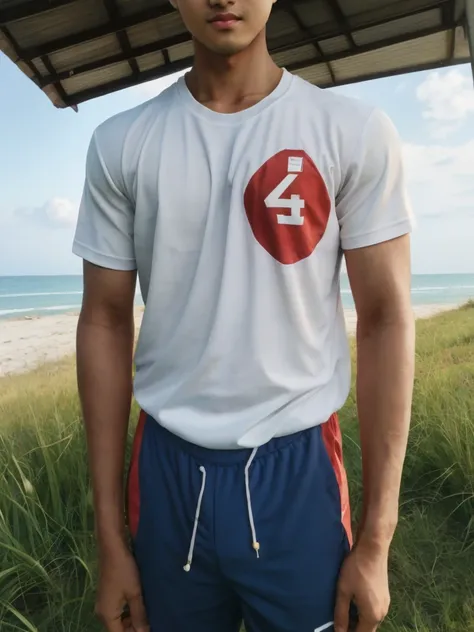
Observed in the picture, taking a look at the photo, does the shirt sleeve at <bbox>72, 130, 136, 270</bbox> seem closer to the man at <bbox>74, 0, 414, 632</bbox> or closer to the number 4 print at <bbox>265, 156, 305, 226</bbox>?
the man at <bbox>74, 0, 414, 632</bbox>

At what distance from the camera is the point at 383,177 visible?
0.69 meters

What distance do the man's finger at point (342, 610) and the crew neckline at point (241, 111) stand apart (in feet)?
2.02

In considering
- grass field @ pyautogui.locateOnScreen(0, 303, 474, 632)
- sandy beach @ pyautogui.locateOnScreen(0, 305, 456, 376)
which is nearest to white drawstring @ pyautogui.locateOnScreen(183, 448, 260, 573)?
grass field @ pyautogui.locateOnScreen(0, 303, 474, 632)

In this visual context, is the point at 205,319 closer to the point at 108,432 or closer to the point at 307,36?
the point at 108,432

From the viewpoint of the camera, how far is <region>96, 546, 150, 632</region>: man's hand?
0.79m

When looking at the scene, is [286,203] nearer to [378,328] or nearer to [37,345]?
[378,328]

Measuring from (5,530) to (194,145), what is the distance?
1.37 m

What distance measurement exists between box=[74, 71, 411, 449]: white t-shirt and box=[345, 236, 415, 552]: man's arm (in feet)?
0.11

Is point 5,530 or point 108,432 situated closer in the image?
point 108,432

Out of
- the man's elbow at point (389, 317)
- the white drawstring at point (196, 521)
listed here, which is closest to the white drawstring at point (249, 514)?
the white drawstring at point (196, 521)

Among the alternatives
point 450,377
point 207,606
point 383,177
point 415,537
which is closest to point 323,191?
point 383,177

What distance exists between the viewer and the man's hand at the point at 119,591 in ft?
2.60

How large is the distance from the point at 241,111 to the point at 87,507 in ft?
4.65

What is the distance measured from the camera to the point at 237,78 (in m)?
0.76
